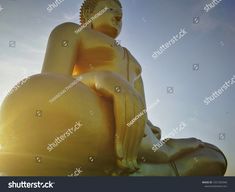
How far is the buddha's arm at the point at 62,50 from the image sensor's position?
3369 millimetres

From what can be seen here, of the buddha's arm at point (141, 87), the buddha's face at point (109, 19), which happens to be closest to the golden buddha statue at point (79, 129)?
the buddha's arm at point (141, 87)

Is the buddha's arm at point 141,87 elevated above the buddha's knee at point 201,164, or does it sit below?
above

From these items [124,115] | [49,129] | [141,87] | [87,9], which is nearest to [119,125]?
[124,115]

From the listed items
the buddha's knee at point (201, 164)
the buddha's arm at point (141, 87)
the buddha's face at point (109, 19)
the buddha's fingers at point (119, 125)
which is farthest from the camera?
the buddha's face at point (109, 19)

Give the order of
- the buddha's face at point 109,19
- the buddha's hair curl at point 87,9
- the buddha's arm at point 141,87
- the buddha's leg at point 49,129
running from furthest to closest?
the buddha's hair curl at point 87,9
the buddha's face at point 109,19
the buddha's arm at point 141,87
the buddha's leg at point 49,129

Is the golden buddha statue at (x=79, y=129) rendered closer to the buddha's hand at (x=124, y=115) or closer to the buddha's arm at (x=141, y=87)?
the buddha's hand at (x=124, y=115)

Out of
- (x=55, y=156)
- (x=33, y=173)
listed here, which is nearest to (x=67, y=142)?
(x=55, y=156)

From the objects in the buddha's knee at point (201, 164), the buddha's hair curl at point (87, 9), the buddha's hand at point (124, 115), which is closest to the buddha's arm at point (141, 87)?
the buddha's knee at point (201, 164)

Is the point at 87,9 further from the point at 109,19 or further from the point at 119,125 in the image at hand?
the point at 119,125

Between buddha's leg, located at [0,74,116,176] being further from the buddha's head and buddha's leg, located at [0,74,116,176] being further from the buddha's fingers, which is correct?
the buddha's head

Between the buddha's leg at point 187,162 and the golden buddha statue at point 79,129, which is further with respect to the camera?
the buddha's leg at point 187,162

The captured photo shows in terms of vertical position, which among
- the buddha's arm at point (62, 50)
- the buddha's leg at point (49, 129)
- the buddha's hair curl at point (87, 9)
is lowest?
the buddha's leg at point (49, 129)

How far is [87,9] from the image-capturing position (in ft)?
13.5

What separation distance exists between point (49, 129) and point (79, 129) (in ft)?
0.66
